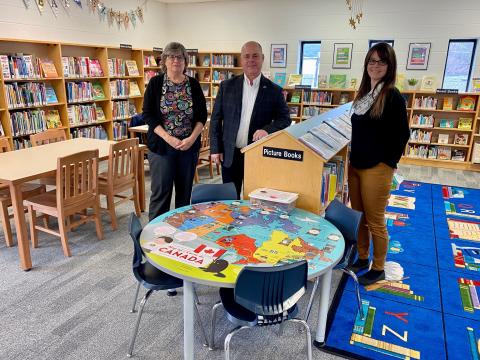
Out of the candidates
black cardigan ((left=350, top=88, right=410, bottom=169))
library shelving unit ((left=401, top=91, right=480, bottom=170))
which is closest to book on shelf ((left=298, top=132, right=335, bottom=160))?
black cardigan ((left=350, top=88, right=410, bottom=169))

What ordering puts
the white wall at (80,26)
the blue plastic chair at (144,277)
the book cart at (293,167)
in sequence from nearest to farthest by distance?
the blue plastic chair at (144,277) < the book cart at (293,167) < the white wall at (80,26)

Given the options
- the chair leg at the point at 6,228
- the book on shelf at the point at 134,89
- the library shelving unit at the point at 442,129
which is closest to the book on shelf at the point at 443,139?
the library shelving unit at the point at 442,129

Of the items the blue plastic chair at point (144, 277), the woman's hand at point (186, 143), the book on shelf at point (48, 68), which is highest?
the book on shelf at point (48, 68)

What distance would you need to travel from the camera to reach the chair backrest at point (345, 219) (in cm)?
211

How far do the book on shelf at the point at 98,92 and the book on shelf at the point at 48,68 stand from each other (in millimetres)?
806

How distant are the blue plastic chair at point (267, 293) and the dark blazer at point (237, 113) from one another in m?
1.46

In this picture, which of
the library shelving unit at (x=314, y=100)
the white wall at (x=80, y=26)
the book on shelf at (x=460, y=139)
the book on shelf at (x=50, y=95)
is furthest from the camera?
the library shelving unit at (x=314, y=100)

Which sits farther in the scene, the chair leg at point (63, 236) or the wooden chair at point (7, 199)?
the wooden chair at point (7, 199)

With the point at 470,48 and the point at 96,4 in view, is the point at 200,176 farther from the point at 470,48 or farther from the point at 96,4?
the point at 470,48

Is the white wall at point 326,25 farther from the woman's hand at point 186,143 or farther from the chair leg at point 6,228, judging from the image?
the chair leg at point 6,228

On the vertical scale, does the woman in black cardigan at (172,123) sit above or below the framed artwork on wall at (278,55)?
below

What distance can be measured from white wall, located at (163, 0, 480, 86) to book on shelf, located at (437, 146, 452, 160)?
47.0 inches

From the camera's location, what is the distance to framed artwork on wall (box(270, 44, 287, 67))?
24.6 ft

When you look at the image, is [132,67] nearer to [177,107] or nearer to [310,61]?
[310,61]
